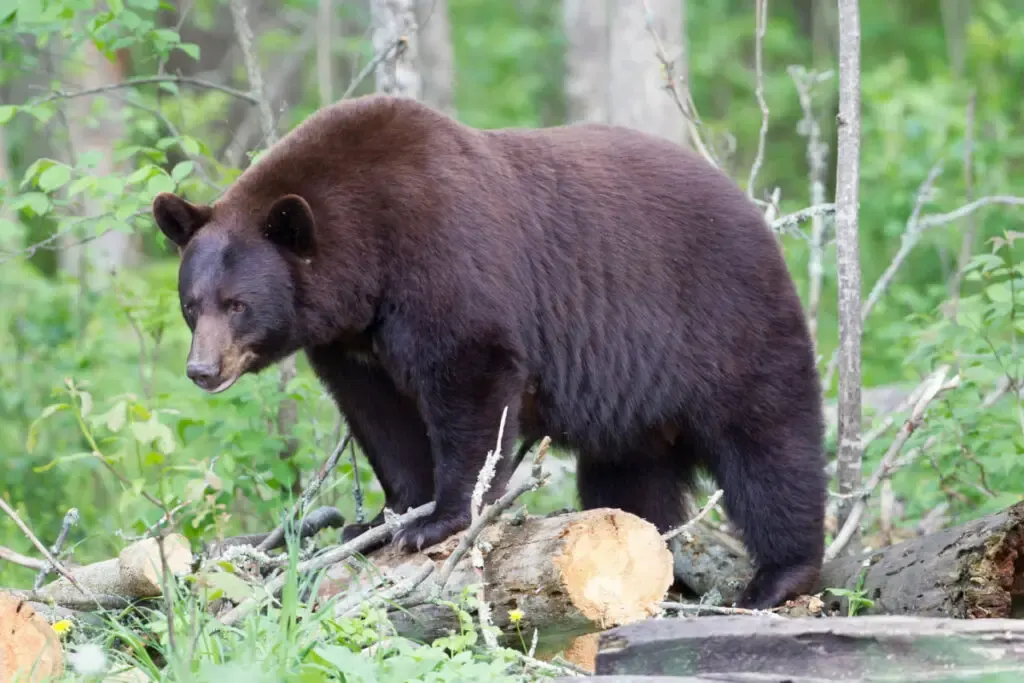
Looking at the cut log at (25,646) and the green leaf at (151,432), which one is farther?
the green leaf at (151,432)

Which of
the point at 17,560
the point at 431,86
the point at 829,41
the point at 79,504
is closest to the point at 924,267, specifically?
the point at 431,86

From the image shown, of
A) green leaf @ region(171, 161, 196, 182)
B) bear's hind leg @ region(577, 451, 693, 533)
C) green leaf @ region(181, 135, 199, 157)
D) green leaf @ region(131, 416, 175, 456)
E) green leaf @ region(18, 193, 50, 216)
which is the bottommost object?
bear's hind leg @ region(577, 451, 693, 533)

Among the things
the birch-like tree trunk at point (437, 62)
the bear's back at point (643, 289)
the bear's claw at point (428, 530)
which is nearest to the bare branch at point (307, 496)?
the bear's claw at point (428, 530)

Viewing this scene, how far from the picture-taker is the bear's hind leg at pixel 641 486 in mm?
5438

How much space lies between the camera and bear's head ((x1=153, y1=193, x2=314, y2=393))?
14.3 feet

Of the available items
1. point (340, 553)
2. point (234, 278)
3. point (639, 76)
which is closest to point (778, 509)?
point (340, 553)

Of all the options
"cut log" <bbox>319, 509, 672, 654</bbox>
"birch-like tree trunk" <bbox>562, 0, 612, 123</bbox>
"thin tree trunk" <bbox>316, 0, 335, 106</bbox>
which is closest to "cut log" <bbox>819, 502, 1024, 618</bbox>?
"cut log" <bbox>319, 509, 672, 654</bbox>

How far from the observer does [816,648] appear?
327cm

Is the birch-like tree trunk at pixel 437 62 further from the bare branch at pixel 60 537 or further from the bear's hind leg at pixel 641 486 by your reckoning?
the bare branch at pixel 60 537

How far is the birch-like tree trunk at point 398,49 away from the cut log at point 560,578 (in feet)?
9.54

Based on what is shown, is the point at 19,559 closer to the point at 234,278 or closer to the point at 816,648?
the point at 234,278

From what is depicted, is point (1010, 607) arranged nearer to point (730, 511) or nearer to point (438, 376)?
point (730, 511)

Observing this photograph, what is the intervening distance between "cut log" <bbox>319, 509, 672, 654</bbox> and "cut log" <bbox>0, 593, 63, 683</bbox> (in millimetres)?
885

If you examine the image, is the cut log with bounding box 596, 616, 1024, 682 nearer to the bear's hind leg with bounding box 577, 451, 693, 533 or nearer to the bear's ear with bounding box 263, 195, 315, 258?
the bear's ear with bounding box 263, 195, 315, 258
